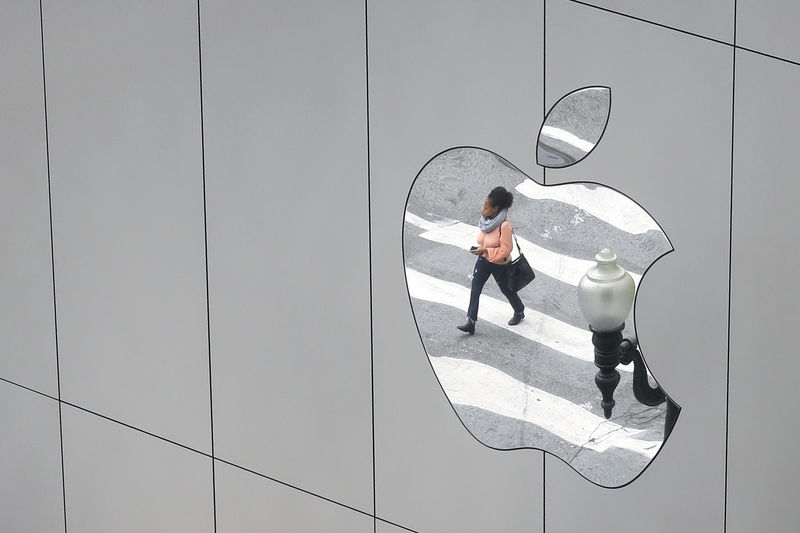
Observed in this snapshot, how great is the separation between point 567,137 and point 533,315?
349mm

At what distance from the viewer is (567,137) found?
57.9 inches

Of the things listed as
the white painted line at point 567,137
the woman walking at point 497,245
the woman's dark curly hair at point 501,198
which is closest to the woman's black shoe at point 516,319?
the woman walking at point 497,245

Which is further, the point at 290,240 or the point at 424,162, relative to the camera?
the point at 290,240

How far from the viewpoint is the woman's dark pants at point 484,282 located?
1587 millimetres

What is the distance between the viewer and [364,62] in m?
1.75

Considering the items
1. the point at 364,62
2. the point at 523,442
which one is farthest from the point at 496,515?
the point at 364,62

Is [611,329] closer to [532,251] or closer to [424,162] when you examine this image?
[532,251]

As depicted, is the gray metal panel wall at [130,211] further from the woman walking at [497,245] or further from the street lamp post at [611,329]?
the street lamp post at [611,329]

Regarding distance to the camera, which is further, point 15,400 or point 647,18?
point 15,400

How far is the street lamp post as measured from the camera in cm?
143

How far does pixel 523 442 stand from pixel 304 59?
0.99m

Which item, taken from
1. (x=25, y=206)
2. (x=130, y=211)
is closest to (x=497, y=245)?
(x=130, y=211)

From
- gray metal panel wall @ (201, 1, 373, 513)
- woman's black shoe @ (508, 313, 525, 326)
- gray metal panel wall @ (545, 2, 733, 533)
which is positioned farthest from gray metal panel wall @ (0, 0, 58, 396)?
gray metal panel wall @ (545, 2, 733, 533)

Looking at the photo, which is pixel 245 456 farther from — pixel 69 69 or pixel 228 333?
pixel 69 69
